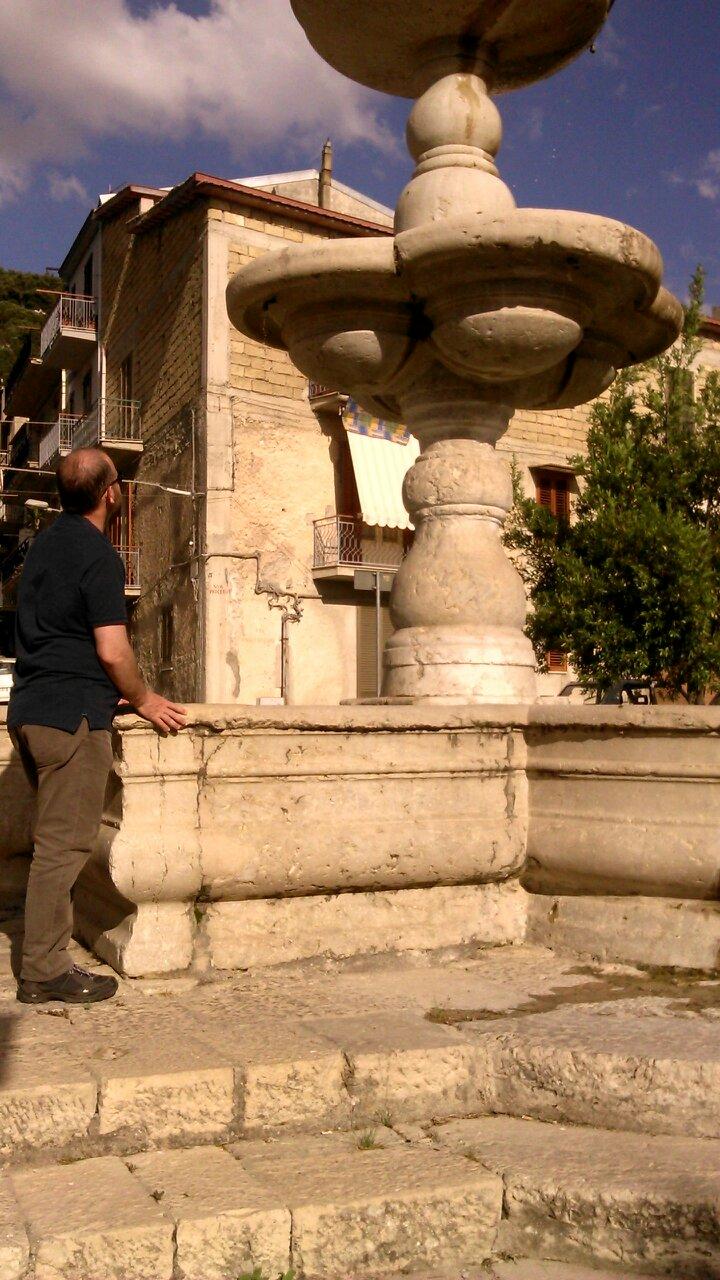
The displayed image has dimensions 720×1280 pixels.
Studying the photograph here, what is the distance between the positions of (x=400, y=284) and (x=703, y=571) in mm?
11649

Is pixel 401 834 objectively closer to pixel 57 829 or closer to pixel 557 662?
pixel 57 829

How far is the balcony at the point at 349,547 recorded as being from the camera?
22391 millimetres


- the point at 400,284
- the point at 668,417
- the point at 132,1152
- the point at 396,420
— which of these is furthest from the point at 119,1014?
the point at 668,417

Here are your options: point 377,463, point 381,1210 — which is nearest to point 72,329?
point 377,463

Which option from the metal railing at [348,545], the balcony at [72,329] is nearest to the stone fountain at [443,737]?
the metal railing at [348,545]

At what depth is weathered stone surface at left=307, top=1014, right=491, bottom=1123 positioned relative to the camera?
2.64m

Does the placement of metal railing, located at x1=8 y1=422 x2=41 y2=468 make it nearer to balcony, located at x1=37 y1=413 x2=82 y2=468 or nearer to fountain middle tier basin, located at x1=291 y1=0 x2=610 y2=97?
balcony, located at x1=37 y1=413 x2=82 y2=468

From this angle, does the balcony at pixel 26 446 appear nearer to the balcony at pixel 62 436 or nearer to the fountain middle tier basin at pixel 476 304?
the balcony at pixel 62 436

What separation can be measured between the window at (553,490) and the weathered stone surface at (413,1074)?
78.8 feet

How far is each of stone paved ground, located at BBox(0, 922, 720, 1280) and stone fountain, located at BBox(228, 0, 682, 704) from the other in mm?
2066

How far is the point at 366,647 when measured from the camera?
23.1m

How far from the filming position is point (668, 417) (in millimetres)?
17828

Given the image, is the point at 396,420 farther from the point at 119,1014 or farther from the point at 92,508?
the point at 119,1014

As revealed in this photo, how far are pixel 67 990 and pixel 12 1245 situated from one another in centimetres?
121
